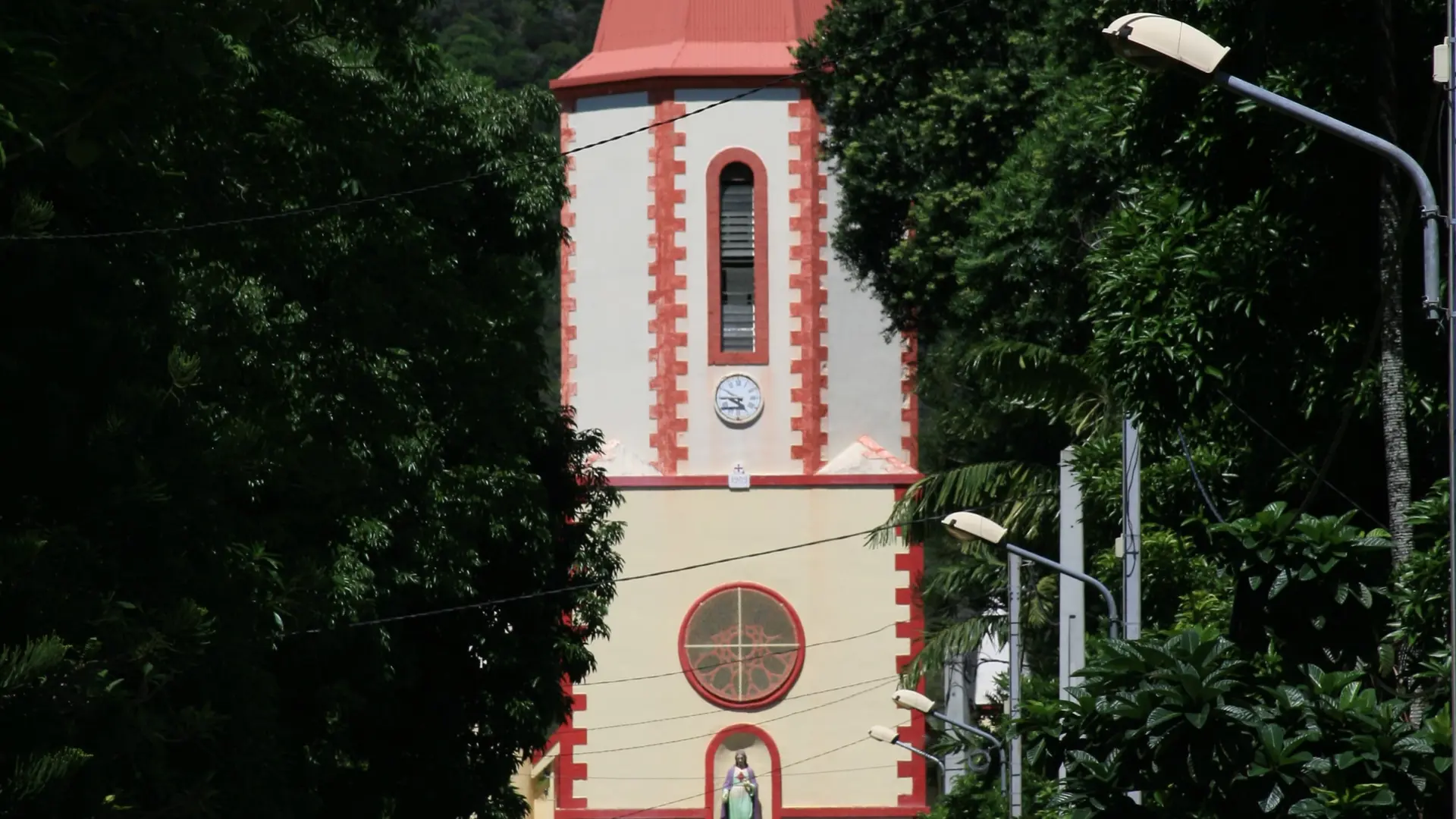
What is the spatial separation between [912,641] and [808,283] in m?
5.49

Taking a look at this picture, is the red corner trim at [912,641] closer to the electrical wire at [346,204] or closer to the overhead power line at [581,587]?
the overhead power line at [581,587]

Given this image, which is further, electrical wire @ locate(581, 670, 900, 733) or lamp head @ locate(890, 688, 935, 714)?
electrical wire @ locate(581, 670, 900, 733)

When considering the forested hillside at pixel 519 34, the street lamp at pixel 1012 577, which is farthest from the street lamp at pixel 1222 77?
the forested hillside at pixel 519 34

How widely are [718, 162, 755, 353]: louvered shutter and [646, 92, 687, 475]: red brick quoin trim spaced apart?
65cm

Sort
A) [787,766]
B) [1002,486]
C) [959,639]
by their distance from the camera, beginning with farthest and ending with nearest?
[787,766]
[959,639]
[1002,486]

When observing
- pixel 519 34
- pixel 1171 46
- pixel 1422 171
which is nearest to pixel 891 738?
pixel 1171 46

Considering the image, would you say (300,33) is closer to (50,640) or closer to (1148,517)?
(50,640)

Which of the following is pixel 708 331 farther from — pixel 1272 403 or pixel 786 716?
pixel 1272 403

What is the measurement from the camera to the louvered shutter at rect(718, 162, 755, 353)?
4256 cm

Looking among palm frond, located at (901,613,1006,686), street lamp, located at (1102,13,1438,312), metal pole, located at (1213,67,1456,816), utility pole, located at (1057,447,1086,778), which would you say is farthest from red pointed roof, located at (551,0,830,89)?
metal pole, located at (1213,67,1456,816)

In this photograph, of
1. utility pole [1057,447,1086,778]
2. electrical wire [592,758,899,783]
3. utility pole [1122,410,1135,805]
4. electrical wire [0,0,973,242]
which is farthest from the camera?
electrical wire [592,758,899,783]

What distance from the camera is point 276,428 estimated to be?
58.7ft

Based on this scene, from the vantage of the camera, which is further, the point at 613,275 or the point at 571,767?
the point at 613,275

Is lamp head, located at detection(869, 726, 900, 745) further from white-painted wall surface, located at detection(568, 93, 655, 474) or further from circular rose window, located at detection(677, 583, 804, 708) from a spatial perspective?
white-painted wall surface, located at detection(568, 93, 655, 474)
